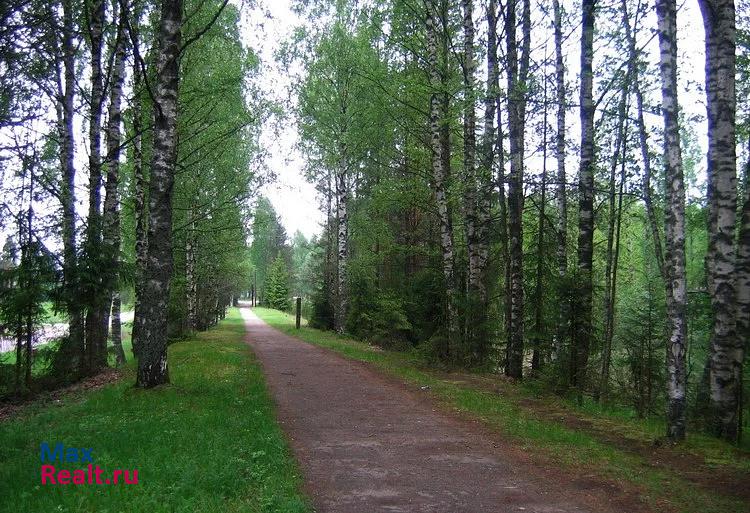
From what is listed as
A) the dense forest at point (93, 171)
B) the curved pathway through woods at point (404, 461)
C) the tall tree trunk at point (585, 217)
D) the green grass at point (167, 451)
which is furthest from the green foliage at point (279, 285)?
the curved pathway through woods at point (404, 461)

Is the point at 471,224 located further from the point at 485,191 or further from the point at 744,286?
the point at 744,286

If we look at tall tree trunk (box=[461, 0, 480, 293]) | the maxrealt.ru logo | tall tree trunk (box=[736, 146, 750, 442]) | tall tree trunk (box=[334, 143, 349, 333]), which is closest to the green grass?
the maxrealt.ru logo

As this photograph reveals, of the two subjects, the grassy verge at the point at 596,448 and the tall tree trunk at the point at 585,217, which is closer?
the grassy verge at the point at 596,448

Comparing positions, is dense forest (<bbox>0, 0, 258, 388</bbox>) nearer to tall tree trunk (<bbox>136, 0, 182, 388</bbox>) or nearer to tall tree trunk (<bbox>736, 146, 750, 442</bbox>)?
tall tree trunk (<bbox>136, 0, 182, 388</bbox>)

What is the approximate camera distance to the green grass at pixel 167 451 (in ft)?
14.3

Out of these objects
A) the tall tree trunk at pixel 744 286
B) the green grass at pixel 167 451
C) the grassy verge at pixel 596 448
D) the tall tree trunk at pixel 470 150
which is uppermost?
the tall tree trunk at pixel 470 150

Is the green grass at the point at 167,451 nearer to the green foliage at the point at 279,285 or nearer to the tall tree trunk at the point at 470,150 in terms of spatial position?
the tall tree trunk at the point at 470,150

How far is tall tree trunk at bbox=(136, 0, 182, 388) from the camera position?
349 inches

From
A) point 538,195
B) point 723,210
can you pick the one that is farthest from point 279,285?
point 723,210

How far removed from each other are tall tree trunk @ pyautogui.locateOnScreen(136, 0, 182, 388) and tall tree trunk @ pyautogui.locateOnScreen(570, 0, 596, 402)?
8053 mm

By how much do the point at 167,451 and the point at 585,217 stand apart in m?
9.78

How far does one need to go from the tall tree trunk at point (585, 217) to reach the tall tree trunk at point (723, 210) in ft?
8.23

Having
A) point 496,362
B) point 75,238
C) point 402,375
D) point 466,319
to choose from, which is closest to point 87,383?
point 75,238

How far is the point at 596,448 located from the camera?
21.5 ft
